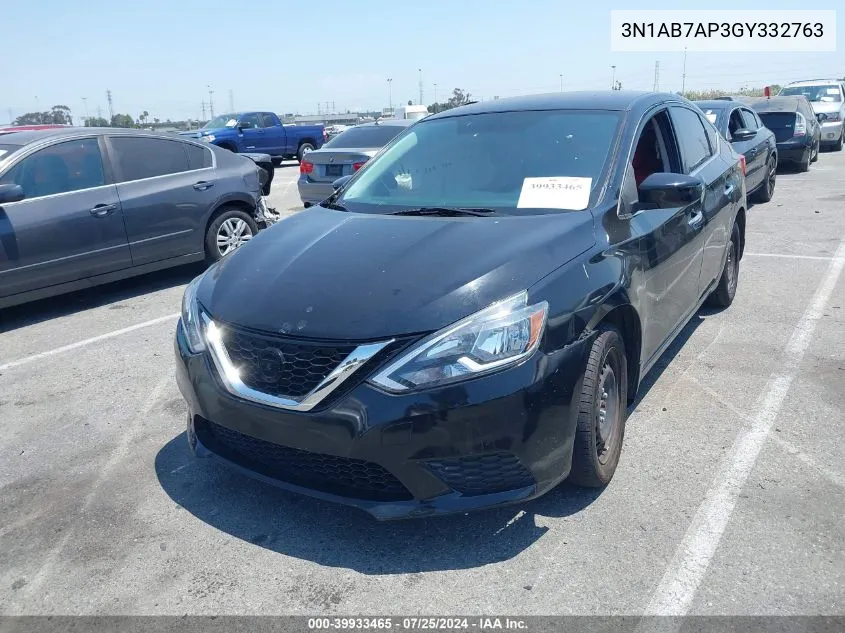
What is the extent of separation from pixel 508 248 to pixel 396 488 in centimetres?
107

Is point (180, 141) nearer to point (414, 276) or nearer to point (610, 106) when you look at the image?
point (610, 106)

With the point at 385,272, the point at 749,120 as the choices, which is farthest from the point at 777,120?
the point at 385,272

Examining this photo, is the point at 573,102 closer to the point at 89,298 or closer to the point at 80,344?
the point at 80,344

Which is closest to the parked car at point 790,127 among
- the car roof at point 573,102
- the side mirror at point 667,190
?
the car roof at point 573,102

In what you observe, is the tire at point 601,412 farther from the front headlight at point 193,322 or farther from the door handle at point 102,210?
the door handle at point 102,210

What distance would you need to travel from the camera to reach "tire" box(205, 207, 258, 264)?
24.8ft

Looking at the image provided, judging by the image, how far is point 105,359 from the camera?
207 inches

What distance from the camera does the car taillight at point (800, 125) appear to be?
14.5 meters

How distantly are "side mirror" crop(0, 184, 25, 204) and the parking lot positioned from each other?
5.99 feet

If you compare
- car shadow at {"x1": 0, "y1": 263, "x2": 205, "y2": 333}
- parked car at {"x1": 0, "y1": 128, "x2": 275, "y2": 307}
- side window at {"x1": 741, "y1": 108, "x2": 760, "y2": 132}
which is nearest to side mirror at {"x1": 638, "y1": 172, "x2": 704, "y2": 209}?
parked car at {"x1": 0, "y1": 128, "x2": 275, "y2": 307}

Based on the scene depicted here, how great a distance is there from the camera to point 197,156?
302 inches

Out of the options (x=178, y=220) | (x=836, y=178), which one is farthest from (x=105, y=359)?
(x=836, y=178)

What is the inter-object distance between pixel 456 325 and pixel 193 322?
4.12 feet

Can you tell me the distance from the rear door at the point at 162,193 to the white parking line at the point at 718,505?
5.46 meters
